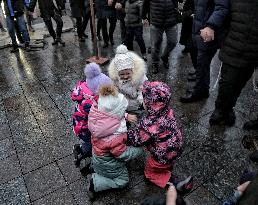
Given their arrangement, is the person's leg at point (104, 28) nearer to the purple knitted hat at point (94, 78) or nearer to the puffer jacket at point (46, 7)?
the puffer jacket at point (46, 7)

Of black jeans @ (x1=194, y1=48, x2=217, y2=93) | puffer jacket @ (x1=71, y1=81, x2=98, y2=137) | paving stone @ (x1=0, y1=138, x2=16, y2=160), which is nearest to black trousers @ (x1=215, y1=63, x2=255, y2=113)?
black jeans @ (x1=194, y1=48, x2=217, y2=93)

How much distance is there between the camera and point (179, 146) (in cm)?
314

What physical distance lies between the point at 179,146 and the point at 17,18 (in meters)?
6.55

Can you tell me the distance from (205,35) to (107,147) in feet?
6.27

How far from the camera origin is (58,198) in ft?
11.0

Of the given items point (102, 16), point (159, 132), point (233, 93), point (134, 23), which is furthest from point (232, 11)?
point (102, 16)

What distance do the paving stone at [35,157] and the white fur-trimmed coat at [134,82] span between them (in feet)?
4.27

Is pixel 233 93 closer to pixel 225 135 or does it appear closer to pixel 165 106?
pixel 225 135

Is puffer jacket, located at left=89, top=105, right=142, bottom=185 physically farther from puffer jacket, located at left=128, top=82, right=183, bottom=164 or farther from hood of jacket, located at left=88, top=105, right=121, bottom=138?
puffer jacket, located at left=128, top=82, right=183, bottom=164

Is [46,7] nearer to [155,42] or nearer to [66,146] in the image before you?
[155,42]

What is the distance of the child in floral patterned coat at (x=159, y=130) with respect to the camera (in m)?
2.93

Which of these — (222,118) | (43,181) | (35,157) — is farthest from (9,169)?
(222,118)

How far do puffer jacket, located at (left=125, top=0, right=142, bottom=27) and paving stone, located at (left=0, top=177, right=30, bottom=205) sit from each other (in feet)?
13.7

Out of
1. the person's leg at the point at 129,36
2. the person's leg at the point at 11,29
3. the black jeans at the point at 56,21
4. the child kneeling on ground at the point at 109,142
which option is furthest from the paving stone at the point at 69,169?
the person's leg at the point at 11,29
